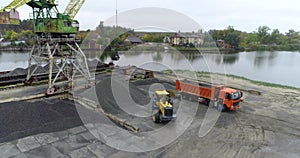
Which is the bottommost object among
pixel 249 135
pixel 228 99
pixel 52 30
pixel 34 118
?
pixel 249 135

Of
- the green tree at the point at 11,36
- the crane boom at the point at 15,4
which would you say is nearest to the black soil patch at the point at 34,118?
the crane boom at the point at 15,4

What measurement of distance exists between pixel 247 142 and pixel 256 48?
85.2m

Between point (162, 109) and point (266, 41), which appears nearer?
point (162, 109)

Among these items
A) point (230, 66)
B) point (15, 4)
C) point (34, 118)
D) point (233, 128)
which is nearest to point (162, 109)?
point (233, 128)

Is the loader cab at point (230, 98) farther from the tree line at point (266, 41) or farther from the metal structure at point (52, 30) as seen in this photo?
the tree line at point (266, 41)

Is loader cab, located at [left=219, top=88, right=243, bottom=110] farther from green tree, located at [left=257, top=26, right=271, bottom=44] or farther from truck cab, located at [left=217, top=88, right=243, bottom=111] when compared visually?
green tree, located at [left=257, top=26, right=271, bottom=44]

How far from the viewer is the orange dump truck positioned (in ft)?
44.4

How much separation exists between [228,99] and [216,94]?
36.9 inches

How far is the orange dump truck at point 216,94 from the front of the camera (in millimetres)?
13523

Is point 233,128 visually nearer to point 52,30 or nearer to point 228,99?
point 228,99

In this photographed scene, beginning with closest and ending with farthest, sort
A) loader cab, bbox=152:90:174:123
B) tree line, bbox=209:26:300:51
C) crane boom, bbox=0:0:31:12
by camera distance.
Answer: loader cab, bbox=152:90:174:123
crane boom, bbox=0:0:31:12
tree line, bbox=209:26:300:51

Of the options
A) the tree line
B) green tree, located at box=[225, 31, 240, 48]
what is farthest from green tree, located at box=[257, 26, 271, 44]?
green tree, located at box=[225, 31, 240, 48]

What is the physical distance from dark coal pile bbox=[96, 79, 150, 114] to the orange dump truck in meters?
3.23

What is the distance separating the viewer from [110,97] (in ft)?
48.1
